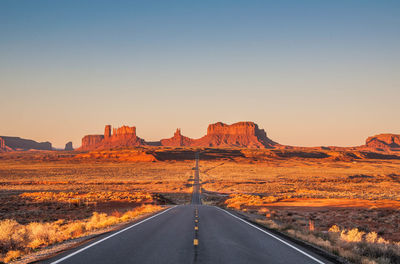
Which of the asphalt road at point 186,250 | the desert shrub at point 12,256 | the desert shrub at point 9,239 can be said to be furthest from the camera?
the desert shrub at point 9,239

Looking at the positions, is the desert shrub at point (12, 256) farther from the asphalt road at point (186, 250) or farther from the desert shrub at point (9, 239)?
the desert shrub at point (9, 239)

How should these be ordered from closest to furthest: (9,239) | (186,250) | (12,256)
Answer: (12,256)
(186,250)
(9,239)

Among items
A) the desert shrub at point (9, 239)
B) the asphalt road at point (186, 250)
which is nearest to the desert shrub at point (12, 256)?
the asphalt road at point (186, 250)

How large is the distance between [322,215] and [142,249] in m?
19.1

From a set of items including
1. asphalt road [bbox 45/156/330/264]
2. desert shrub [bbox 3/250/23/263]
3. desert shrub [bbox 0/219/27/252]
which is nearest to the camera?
asphalt road [bbox 45/156/330/264]

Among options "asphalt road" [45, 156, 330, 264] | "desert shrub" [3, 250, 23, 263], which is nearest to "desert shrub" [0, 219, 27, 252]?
"desert shrub" [3, 250, 23, 263]

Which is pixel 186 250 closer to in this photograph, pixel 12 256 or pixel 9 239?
pixel 12 256

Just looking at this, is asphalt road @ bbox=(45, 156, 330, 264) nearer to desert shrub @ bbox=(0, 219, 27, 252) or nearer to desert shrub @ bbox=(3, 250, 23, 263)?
desert shrub @ bbox=(3, 250, 23, 263)

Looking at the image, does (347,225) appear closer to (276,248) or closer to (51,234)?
(276,248)

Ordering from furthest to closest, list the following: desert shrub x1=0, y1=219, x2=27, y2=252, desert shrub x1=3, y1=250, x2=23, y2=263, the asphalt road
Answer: desert shrub x1=0, y1=219, x2=27, y2=252 < desert shrub x1=3, y1=250, x2=23, y2=263 < the asphalt road

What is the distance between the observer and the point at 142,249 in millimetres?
8836

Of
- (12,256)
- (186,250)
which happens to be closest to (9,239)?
(12,256)

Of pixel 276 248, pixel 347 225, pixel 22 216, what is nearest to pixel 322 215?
pixel 347 225

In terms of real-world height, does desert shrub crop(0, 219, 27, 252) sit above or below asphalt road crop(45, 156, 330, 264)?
below
